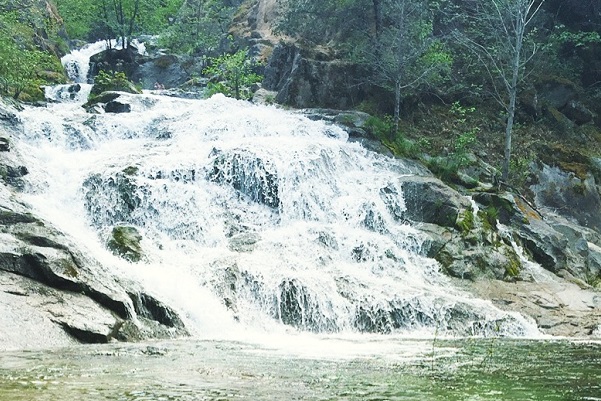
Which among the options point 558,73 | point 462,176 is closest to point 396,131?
point 462,176

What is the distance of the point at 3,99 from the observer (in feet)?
72.6

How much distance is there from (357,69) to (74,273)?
19076mm

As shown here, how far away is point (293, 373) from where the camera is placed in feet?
21.1

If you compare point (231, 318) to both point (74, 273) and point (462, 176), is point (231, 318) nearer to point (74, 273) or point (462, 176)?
point (74, 273)

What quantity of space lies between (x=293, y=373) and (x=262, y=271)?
691cm

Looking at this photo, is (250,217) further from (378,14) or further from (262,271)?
(378,14)

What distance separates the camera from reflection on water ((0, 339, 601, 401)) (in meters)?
5.20

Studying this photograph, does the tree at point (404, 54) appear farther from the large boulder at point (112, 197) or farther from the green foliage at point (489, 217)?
the large boulder at point (112, 197)

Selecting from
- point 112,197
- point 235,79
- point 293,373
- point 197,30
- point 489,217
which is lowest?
point 293,373

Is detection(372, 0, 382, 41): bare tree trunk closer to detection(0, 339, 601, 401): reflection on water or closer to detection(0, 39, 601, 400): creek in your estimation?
detection(0, 39, 601, 400): creek

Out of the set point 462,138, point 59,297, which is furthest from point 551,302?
point 59,297

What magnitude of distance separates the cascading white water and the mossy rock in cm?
21

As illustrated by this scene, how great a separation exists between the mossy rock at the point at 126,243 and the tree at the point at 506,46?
46.6 feet

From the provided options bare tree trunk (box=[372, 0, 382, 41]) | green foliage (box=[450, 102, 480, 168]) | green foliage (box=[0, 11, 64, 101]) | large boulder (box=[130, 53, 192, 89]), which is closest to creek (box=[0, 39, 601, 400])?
green foliage (box=[0, 11, 64, 101])
